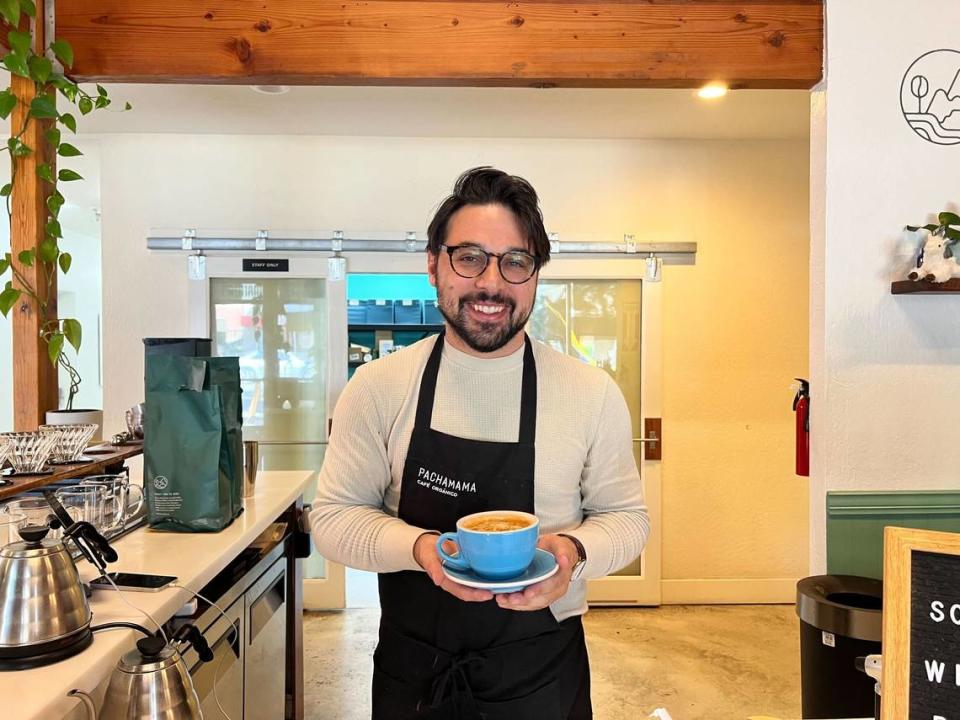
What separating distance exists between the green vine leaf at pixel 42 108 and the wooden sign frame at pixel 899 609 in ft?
7.80

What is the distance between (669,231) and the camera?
3883 millimetres

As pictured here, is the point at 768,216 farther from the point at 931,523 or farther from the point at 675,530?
the point at 931,523

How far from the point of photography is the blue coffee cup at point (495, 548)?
1.04 metres

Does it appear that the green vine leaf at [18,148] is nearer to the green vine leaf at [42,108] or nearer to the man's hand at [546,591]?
the green vine leaf at [42,108]

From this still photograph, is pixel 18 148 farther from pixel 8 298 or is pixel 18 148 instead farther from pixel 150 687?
pixel 150 687

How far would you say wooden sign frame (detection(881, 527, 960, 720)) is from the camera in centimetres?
79

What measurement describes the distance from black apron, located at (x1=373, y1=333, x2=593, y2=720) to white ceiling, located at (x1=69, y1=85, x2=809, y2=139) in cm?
217

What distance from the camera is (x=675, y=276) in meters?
3.88

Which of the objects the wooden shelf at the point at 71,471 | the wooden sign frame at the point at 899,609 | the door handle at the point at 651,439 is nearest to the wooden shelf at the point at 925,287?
the wooden sign frame at the point at 899,609

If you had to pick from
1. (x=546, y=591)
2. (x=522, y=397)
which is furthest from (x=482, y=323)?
(x=546, y=591)

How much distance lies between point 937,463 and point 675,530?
6.00ft

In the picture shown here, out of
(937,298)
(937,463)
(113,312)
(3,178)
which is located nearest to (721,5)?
(937,298)

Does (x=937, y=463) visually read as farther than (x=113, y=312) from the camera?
No

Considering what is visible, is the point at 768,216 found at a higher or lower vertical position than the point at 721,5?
lower
